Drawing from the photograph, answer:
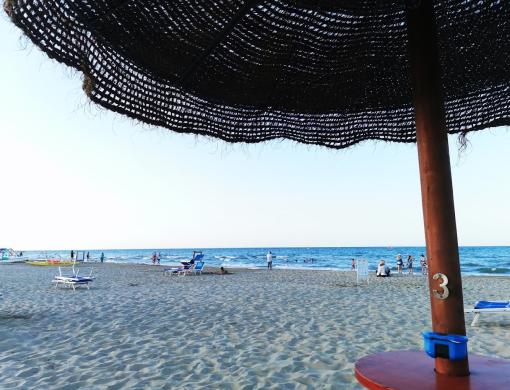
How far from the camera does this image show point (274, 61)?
239 centimetres

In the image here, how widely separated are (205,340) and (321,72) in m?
5.03

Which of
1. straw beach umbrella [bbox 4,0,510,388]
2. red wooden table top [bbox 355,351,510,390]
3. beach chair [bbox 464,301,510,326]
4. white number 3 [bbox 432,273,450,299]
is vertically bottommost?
beach chair [bbox 464,301,510,326]

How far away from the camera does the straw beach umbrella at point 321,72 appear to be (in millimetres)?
1765

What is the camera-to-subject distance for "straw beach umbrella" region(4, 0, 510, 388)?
176 centimetres

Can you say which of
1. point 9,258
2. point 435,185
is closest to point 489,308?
point 435,185

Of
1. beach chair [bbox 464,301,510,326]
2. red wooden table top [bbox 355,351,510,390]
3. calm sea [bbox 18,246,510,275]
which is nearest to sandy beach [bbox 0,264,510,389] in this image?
beach chair [bbox 464,301,510,326]

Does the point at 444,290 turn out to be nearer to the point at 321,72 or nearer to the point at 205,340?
the point at 321,72


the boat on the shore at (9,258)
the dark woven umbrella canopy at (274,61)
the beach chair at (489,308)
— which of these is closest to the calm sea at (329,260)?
the boat on the shore at (9,258)

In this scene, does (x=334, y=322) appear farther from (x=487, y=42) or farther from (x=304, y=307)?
(x=487, y=42)

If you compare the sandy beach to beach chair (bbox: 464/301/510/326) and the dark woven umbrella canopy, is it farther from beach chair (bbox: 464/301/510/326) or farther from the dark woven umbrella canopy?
the dark woven umbrella canopy

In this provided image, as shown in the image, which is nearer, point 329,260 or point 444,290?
point 444,290

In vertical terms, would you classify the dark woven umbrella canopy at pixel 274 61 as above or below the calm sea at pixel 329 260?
above

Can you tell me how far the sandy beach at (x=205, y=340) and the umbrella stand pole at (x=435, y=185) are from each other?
288 centimetres

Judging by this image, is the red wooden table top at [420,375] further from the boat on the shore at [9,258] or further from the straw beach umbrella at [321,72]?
the boat on the shore at [9,258]
